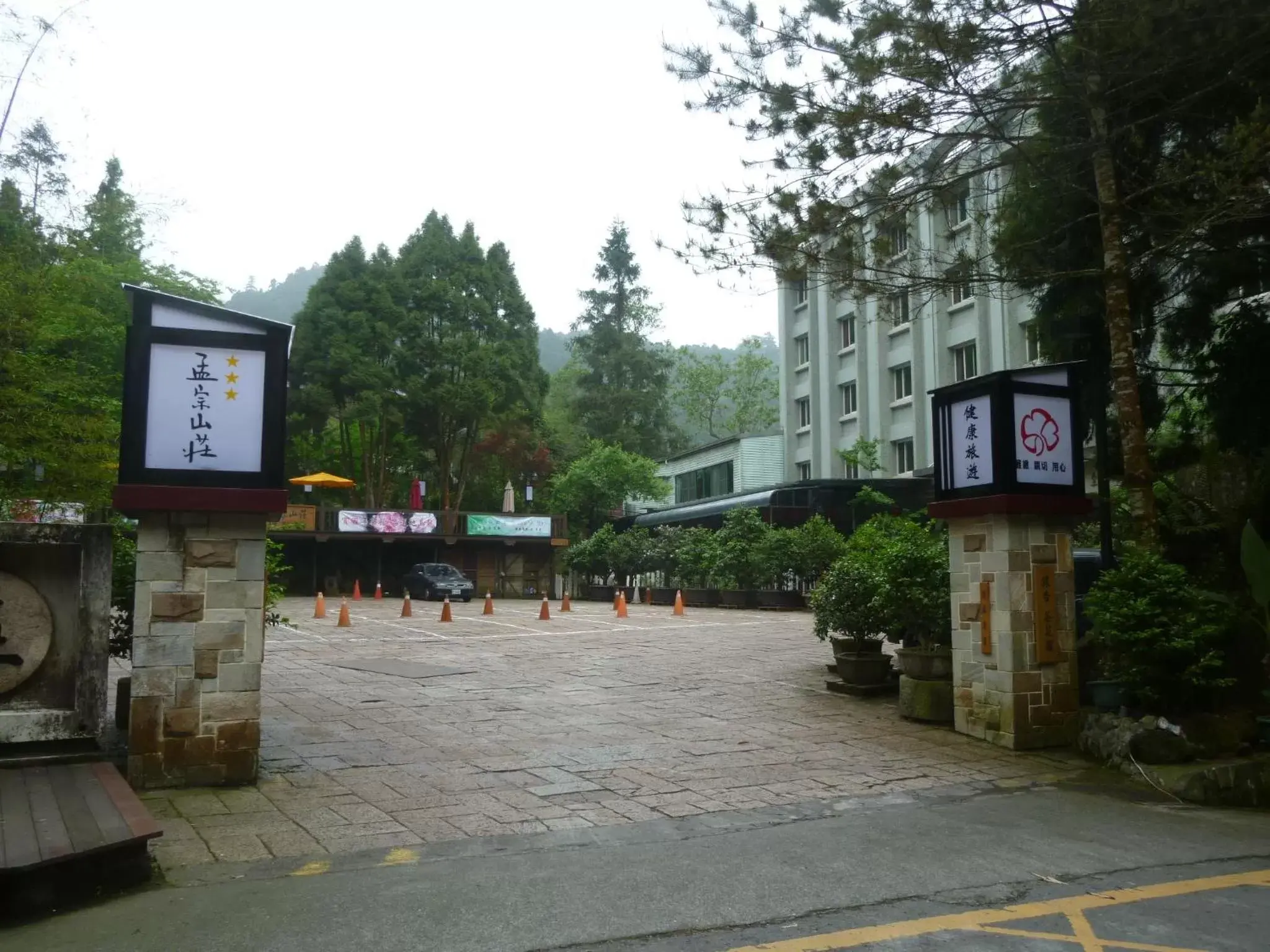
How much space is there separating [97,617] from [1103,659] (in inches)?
301

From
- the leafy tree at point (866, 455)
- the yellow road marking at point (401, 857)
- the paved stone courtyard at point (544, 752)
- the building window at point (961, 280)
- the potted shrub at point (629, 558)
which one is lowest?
the yellow road marking at point (401, 857)

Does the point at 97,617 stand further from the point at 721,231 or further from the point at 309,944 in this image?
the point at 721,231

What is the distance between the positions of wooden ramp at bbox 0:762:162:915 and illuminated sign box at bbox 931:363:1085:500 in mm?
6546

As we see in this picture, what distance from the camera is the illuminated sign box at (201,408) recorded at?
6758 millimetres

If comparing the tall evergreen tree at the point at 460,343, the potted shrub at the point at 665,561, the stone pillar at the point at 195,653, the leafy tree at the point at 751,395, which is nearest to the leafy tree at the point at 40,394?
the stone pillar at the point at 195,653

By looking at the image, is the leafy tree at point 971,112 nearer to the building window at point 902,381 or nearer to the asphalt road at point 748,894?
the asphalt road at point 748,894

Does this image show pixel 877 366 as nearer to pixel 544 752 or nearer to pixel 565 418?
pixel 544 752

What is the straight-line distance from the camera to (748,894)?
4.67m

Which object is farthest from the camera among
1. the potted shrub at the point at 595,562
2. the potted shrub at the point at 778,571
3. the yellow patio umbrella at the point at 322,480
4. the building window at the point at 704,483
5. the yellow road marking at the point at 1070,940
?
the building window at the point at 704,483

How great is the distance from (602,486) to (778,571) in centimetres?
1732

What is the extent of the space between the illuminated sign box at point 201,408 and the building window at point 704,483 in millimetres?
32204

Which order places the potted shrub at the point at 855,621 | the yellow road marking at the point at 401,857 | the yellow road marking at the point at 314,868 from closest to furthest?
the yellow road marking at the point at 314,868
the yellow road marking at the point at 401,857
the potted shrub at the point at 855,621

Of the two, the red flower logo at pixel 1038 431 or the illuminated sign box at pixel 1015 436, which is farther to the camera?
the red flower logo at pixel 1038 431

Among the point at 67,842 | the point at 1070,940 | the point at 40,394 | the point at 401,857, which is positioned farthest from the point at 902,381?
the point at 67,842
